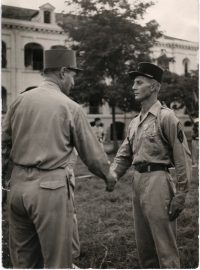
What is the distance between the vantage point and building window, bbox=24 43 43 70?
31.6 meters

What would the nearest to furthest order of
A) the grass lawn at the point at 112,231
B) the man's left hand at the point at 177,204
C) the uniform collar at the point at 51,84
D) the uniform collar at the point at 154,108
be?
the uniform collar at the point at 51,84, the man's left hand at the point at 177,204, the uniform collar at the point at 154,108, the grass lawn at the point at 112,231

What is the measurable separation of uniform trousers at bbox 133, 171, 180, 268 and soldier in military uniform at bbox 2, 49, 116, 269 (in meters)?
0.57

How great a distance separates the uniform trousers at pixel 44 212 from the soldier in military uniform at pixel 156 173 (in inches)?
36.3

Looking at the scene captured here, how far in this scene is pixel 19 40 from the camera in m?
29.9

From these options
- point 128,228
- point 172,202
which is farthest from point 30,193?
point 128,228

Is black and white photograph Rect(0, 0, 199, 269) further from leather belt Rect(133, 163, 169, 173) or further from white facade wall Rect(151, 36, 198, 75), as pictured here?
white facade wall Rect(151, 36, 198, 75)

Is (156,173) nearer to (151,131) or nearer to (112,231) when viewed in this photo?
(151,131)

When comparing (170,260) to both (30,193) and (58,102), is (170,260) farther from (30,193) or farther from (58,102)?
(58,102)

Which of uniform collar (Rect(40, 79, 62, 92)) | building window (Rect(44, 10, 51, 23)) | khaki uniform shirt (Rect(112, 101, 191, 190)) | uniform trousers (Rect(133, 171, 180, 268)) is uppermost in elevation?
building window (Rect(44, 10, 51, 23))

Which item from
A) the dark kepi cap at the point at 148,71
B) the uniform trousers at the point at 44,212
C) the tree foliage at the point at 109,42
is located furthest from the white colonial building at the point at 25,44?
the uniform trousers at the point at 44,212

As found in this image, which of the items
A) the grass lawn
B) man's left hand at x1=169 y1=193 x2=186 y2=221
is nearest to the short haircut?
man's left hand at x1=169 y1=193 x2=186 y2=221

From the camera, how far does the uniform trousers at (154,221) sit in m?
3.76

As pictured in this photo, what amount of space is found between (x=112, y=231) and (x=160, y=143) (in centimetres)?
291

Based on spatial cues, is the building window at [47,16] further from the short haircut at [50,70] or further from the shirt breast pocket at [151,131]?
the short haircut at [50,70]
